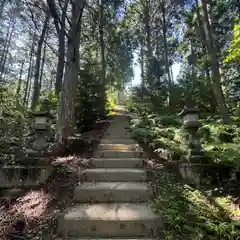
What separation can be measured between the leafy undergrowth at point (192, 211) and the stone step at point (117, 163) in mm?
664

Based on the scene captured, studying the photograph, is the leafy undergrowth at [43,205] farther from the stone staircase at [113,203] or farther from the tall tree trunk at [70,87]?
the tall tree trunk at [70,87]

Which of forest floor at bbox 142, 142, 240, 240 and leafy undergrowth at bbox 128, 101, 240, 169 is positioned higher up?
leafy undergrowth at bbox 128, 101, 240, 169

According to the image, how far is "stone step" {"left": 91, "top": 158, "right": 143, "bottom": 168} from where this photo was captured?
197 inches

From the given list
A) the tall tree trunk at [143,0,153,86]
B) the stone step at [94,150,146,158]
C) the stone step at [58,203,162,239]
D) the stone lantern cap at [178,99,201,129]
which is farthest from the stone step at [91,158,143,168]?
the tall tree trunk at [143,0,153,86]

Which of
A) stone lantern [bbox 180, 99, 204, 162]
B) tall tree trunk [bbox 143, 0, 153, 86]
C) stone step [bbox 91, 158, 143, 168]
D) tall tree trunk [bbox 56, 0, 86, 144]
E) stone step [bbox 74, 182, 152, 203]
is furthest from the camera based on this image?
tall tree trunk [bbox 143, 0, 153, 86]

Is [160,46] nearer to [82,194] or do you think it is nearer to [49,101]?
[49,101]

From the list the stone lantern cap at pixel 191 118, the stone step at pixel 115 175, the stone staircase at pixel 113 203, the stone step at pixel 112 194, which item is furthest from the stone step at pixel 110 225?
the stone lantern cap at pixel 191 118

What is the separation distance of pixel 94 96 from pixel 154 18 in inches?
497

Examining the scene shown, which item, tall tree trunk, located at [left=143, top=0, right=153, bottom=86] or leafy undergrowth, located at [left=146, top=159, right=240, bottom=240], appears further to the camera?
tall tree trunk, located at [left=143, top=0, right=153, bottom=86]

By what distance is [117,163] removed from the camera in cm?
507

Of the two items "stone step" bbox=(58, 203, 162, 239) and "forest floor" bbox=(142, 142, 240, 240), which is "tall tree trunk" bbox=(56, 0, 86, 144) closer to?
"forest floor" bbox=(142, 142, 240, 240)

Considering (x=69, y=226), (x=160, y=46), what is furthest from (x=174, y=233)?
(x=160, y=46)

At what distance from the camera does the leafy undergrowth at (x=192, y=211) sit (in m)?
2.97

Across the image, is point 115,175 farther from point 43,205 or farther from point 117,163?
point 43,205
